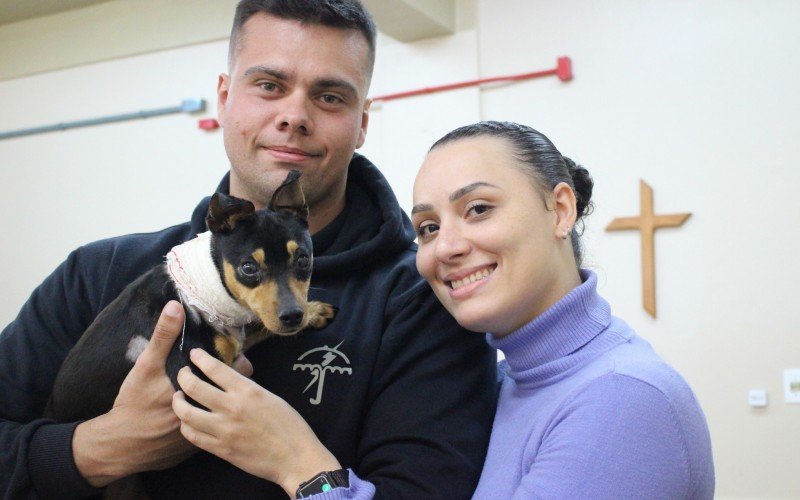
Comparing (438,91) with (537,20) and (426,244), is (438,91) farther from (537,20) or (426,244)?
(426,244)

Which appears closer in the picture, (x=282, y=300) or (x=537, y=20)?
(x=282, y=300)

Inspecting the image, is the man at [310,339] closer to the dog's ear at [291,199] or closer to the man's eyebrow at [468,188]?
the dog's ear at [291,199]

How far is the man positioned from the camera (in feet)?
4.78

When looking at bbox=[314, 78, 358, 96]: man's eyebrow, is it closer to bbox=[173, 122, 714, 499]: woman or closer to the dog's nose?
bbox=[173, 122, 714, 499]: woman

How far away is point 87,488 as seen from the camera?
1517 millimetres

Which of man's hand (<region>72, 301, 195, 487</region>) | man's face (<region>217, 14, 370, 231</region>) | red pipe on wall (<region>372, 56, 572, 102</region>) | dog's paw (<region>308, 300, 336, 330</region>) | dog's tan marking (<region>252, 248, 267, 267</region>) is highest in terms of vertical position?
red pipe on wall (<region>372, 56, 572, 102</region>)

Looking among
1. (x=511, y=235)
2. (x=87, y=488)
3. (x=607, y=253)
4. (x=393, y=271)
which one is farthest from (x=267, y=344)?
(x=607, y=253)

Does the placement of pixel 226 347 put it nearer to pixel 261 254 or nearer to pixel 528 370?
pixel 261 254

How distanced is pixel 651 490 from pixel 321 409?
61 cm

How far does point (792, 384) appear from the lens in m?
4.37

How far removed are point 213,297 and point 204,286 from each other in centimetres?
3

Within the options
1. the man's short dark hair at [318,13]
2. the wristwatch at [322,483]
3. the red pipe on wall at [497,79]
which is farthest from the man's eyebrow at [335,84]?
the red pipe on wall at [497,79]

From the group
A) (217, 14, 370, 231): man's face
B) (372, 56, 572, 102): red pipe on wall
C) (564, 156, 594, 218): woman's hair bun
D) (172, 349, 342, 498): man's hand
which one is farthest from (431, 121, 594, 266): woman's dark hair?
(372, 56, 572, 102): red pipe on wall

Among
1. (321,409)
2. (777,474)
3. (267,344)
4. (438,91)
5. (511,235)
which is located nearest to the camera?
(511,235)
